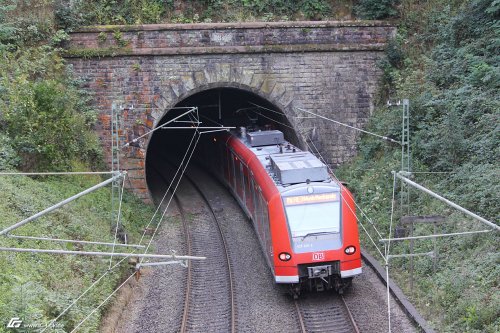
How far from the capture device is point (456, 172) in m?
15.8

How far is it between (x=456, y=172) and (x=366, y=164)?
4788 millimetres

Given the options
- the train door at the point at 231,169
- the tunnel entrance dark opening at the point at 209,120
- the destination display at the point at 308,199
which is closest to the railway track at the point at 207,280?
the train door at the point at 231,169

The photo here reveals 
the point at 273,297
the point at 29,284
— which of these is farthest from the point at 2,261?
the point at 273,297

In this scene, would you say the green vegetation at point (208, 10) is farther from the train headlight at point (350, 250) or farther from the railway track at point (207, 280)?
the train headlight at point (350, 250)

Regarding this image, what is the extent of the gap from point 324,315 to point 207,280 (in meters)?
3.56

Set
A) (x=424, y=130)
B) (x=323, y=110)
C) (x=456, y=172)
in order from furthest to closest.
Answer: (x=323, y=110) → (x=424, y=130) → (x=456, y=172)

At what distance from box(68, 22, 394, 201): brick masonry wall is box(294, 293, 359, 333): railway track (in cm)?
850

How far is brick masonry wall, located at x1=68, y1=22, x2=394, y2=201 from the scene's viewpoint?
20.6m

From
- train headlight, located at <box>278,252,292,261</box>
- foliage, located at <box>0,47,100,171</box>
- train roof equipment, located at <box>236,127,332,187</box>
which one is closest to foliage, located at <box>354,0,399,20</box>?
train roof equipment, located at <box>236,127,332,187</box>

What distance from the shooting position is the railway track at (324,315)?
12.9m

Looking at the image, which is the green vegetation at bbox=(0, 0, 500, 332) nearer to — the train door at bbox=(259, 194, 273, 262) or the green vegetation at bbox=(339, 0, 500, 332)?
the green vegetation at bbox=(339, 0, 500, 332)

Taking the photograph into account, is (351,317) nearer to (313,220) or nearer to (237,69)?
(313,220)

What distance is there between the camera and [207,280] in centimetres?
1596

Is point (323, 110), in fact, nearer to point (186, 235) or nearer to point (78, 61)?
point (186, 235)
